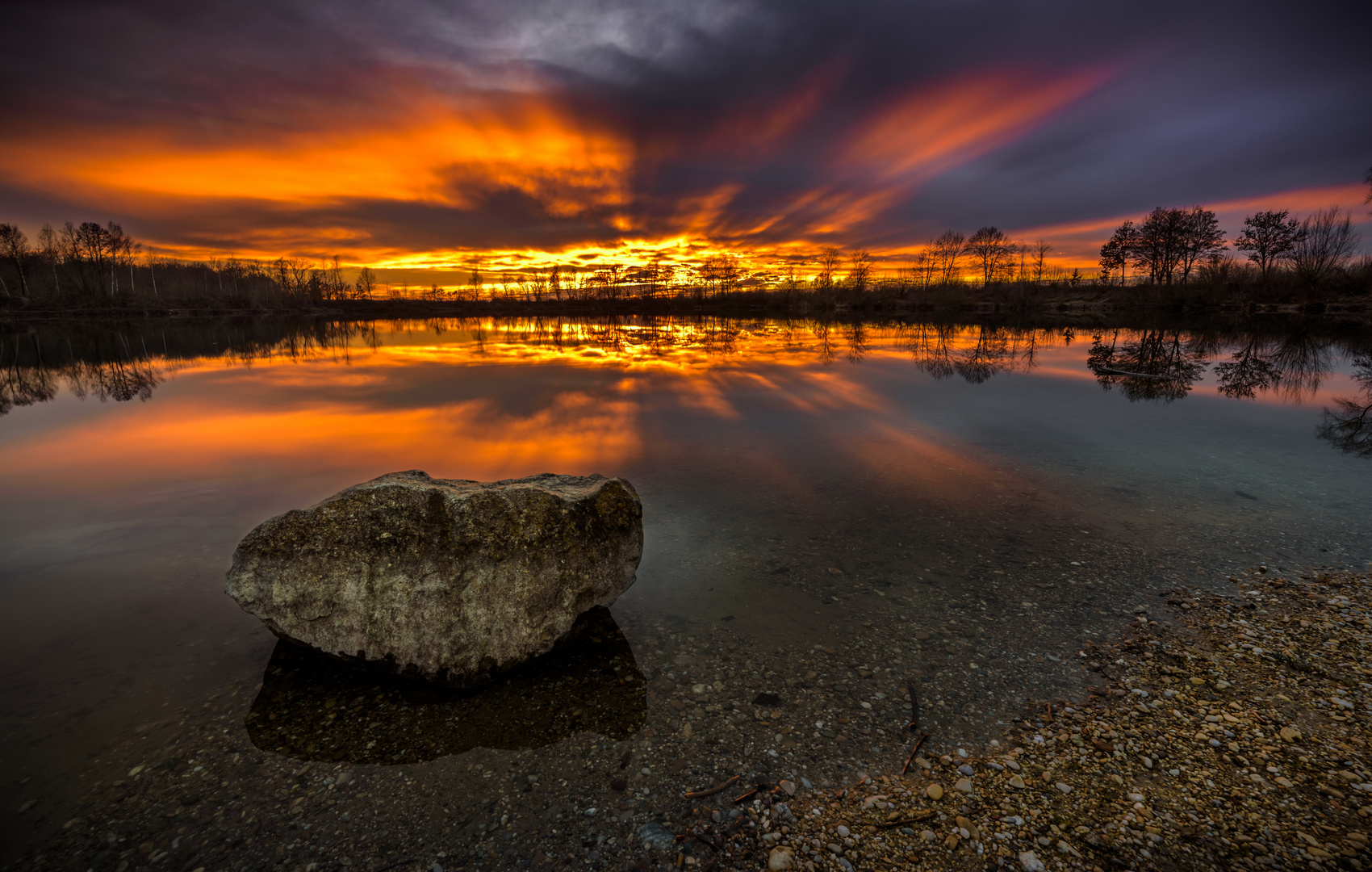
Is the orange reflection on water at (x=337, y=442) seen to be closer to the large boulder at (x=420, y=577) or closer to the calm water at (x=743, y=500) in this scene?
the calm water at (x=743, y=500)

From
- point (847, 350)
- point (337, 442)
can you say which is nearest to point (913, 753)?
point (337, 442)

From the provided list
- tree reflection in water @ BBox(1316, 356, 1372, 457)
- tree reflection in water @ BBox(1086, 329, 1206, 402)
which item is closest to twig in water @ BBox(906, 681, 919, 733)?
tree reflection in water @ BBox(1316, 356, 1372, 457)

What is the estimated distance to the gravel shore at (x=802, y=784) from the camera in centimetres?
296

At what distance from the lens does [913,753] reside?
358 centimetres

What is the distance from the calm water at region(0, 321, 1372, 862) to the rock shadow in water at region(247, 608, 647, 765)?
58 mm

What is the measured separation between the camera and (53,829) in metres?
3.20

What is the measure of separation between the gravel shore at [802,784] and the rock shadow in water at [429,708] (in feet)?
0.14

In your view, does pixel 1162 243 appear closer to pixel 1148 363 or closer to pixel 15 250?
pixel 1148 363

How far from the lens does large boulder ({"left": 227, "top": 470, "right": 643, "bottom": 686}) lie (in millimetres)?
4246

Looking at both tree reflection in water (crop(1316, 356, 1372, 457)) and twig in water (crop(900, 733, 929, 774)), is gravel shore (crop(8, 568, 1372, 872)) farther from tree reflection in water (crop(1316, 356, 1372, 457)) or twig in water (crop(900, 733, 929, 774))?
tree reflection in water (crop(1316, 356, 1372, 457))

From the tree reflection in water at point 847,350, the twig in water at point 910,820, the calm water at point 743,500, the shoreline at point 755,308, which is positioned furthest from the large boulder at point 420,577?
the shoreline at point 755,308

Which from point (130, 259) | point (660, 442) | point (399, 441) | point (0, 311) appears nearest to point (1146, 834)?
point (660, 442)

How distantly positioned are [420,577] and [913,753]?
153 inches

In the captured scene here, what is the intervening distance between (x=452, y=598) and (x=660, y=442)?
7.34 meters
